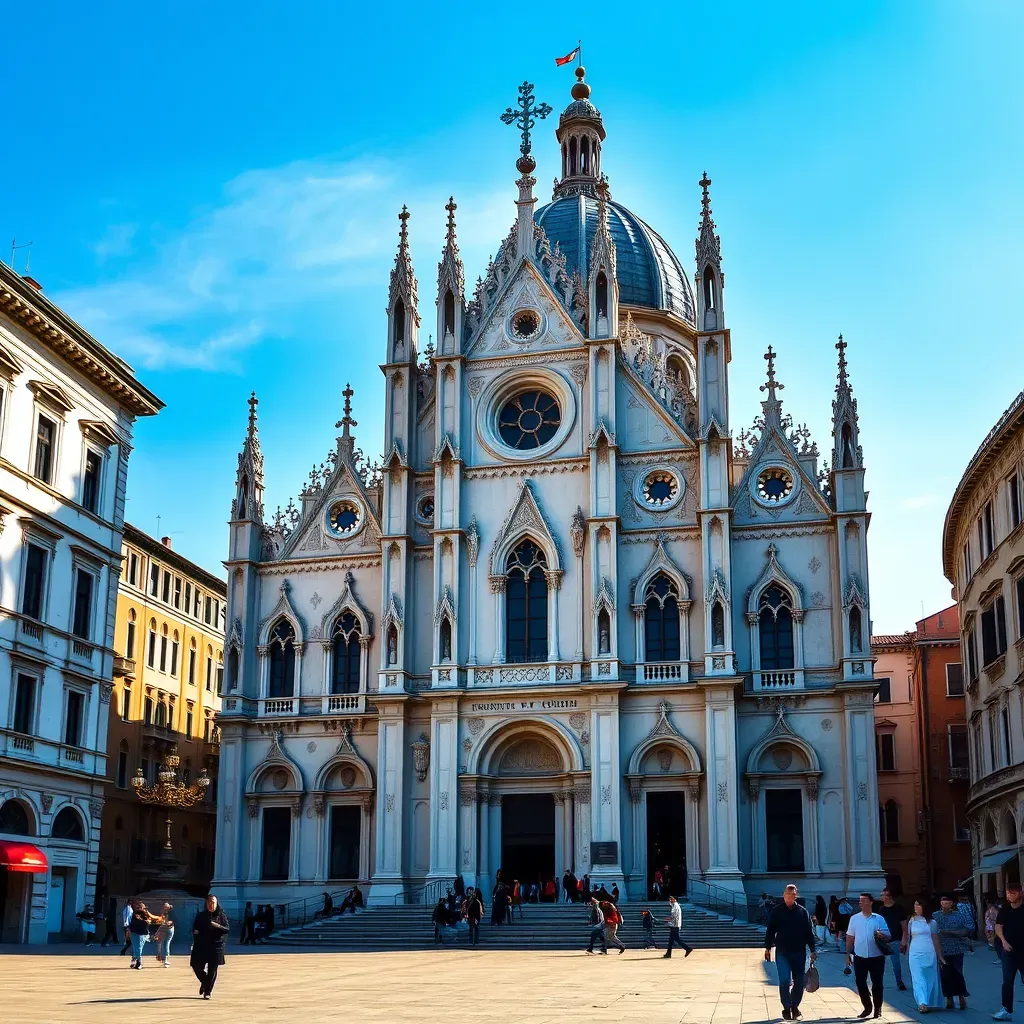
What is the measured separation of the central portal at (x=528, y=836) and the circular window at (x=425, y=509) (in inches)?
423

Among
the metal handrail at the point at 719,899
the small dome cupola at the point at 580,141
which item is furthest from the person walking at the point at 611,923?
the small dome cupola at the point at 580,141

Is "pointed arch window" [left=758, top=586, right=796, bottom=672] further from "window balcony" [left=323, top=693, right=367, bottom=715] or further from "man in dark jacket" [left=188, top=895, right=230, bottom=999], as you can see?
"man in dark jacket" [left=188, top=895, right=230, bottom=999]

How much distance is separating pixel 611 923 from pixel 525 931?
5302 mm

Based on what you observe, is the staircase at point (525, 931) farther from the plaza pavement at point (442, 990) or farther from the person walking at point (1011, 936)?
the person walking at point (1011, 936)

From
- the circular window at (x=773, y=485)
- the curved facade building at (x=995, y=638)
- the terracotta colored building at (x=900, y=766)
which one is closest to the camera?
the curved facade building at (x=995, y=638)

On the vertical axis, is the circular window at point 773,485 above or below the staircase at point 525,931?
above

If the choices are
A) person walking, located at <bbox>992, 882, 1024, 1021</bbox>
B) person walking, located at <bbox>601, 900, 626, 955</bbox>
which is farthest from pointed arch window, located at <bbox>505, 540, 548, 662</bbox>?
person walking, located at <bbox>992, 882, 1024, 1021</bbox>

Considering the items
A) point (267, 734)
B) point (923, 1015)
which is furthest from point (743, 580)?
point (923, 1015)

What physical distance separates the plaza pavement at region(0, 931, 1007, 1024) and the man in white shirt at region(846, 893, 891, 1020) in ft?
1.55

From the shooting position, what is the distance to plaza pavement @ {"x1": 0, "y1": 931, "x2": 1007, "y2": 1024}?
61.8ft

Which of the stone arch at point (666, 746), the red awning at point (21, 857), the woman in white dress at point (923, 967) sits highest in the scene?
the stone arch at point (666, 746)

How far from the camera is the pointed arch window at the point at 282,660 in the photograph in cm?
5169

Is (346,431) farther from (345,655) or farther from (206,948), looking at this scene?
(206,948)

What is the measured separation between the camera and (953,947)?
21453 millimetres
